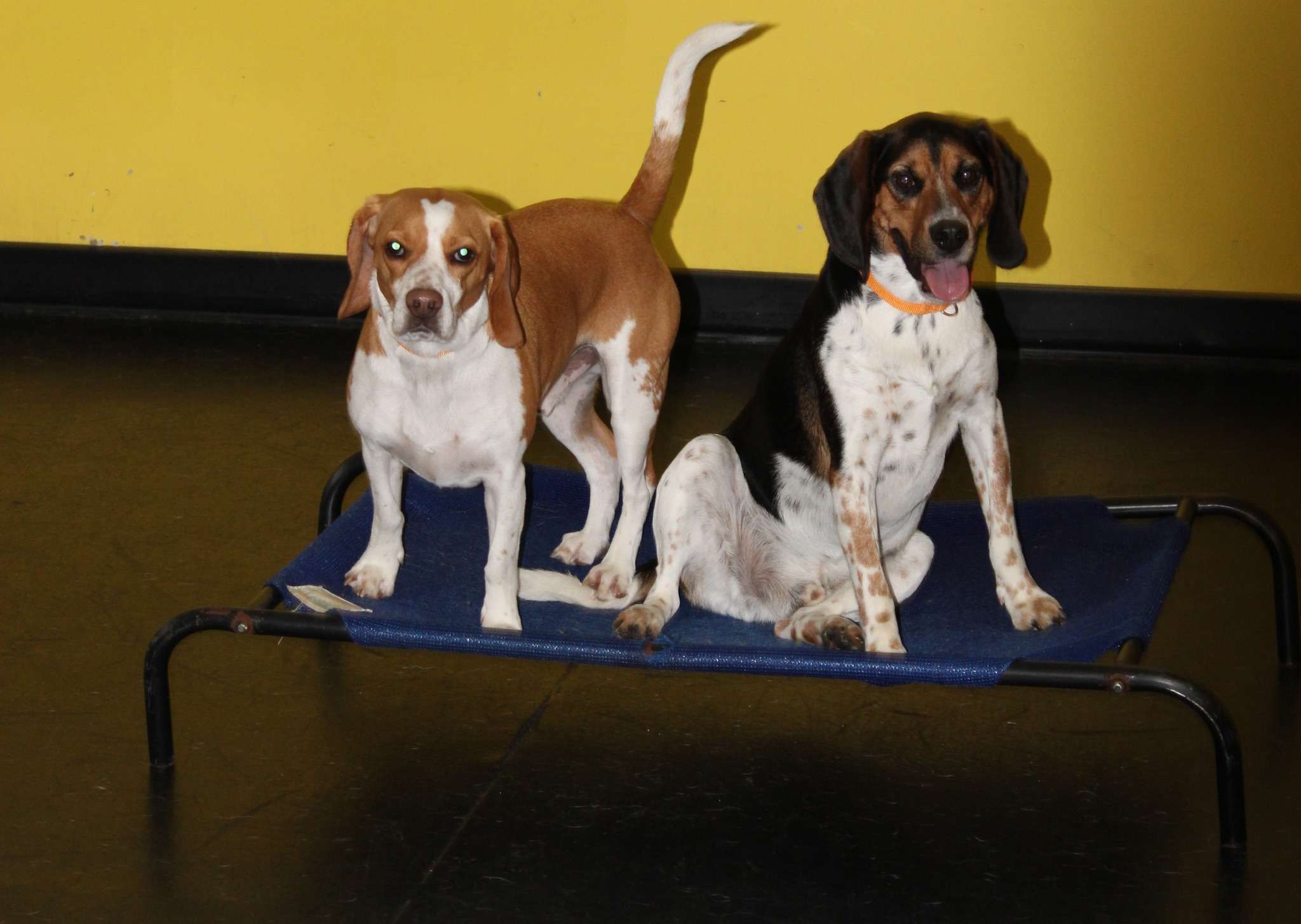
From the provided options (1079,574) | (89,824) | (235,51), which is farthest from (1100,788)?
(235,51)

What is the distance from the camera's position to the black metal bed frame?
273 cm

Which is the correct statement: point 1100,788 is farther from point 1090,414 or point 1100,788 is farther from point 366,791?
point 1090,414

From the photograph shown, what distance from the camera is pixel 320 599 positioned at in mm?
3271

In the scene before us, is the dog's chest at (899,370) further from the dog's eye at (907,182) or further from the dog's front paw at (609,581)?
the dog's front paw at (609,581)

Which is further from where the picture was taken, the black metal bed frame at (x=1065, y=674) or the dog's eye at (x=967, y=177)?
the dog's eye at (x=967, y=177)

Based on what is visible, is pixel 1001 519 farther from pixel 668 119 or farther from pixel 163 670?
pixel 163 670

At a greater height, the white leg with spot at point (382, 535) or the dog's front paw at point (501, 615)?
the white leg with spot at point (382, 535)

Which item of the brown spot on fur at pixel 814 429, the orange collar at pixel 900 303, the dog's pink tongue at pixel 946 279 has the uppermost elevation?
the dog's pink tongue at pixel 946 279

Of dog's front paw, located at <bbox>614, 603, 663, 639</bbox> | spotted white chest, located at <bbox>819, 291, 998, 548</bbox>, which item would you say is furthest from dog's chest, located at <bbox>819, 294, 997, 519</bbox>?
dog's front paw, located at <bbox>614, 603, 663, 639</bbox>

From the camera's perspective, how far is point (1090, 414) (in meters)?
5.77

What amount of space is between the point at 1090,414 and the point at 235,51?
3786mm

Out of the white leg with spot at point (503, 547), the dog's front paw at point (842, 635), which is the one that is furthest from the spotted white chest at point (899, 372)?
the white leg with spot at point (503, 547)

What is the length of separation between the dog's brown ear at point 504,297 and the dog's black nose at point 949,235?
0.84m

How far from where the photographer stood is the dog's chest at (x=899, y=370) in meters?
3.14
